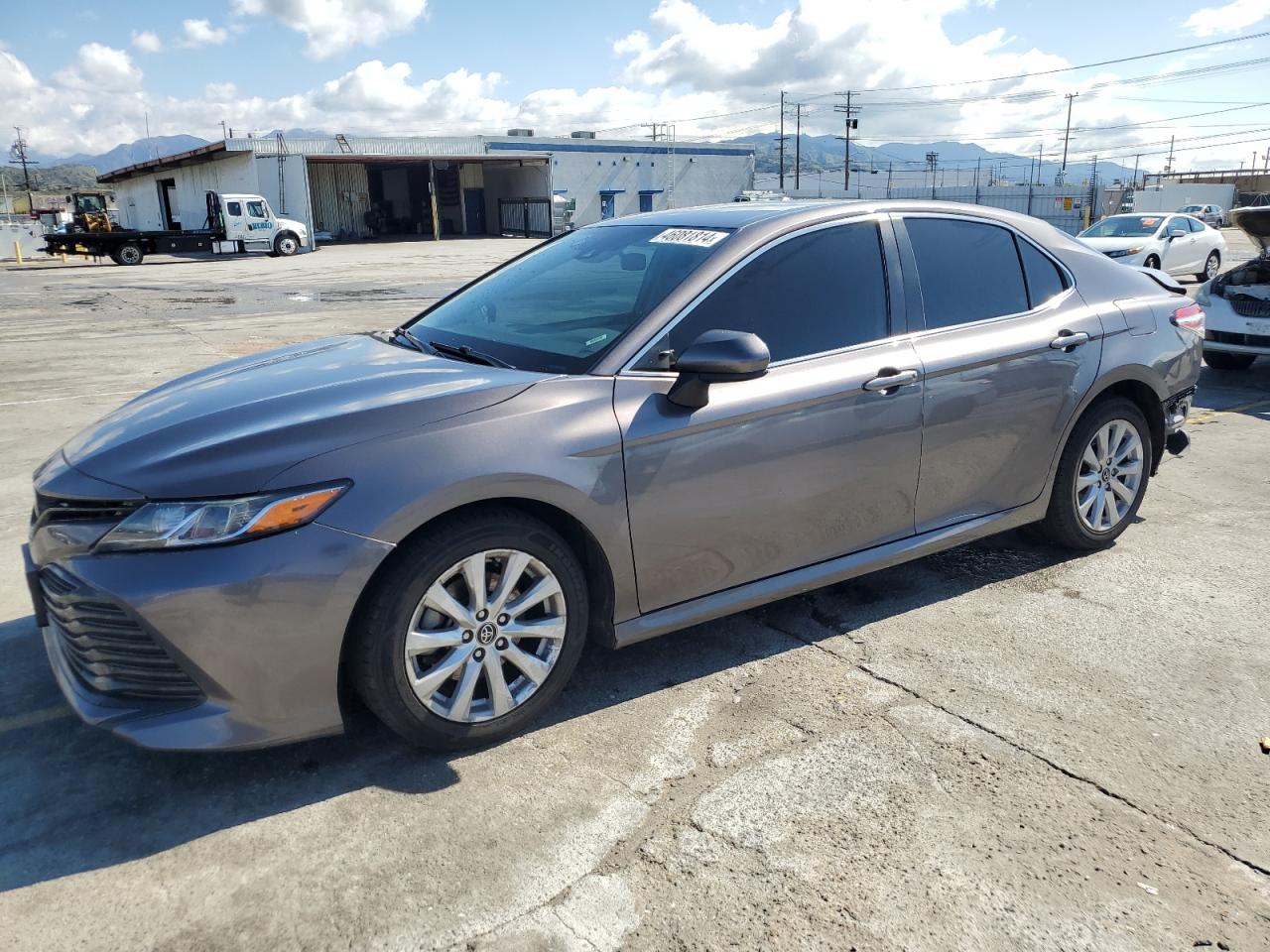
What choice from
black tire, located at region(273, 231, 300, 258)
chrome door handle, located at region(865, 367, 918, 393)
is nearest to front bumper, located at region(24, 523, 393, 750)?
chrome door handle, located at region(865, 367, 918, 393)

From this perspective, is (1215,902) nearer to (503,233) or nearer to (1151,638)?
(1151,638)

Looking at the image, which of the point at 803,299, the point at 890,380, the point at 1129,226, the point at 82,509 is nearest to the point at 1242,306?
the point at 890,380

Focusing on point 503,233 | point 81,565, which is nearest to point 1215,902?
point 81,565

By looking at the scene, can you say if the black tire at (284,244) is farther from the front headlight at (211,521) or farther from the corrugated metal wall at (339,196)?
the front headlight at (211,521)

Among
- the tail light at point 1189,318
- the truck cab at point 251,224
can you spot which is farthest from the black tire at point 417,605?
the truck cab at point 251,224

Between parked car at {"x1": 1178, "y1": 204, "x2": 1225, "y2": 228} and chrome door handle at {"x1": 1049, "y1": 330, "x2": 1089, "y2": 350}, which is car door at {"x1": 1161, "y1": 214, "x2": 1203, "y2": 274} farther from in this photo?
parked car at {"x1": 1178, "y1": 204, "x2": 1225, "y2": 228}

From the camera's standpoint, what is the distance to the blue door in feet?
176

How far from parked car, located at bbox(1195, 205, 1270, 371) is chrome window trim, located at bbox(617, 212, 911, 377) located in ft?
Answer: 22.4

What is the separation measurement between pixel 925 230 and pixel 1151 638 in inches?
74.4

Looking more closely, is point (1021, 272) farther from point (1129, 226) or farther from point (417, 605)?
point (1129, 226)

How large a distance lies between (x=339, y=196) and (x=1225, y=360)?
→ 46704mm

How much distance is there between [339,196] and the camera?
1948 inches

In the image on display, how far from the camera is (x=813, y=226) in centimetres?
373

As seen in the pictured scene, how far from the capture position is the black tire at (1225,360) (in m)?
9.78
